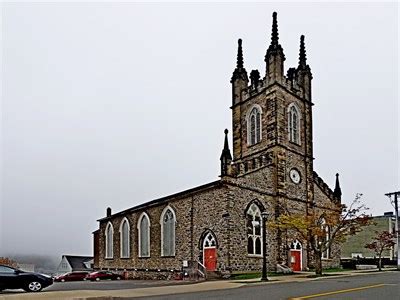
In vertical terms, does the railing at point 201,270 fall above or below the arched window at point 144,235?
below

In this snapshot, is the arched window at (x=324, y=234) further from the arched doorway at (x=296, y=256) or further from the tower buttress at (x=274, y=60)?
the tower buttress at (x=274, y=60)

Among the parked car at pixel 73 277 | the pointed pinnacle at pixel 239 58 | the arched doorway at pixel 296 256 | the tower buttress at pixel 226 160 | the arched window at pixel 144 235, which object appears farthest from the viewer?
the pointed pinnacle at pixel 239 58

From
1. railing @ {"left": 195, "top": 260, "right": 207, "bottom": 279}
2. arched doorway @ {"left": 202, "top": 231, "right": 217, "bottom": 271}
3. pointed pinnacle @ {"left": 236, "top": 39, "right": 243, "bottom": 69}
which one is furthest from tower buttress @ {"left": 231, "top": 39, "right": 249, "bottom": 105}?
railing @ {"left": 195, "top": 260, "right": 207, "bottom": 279}

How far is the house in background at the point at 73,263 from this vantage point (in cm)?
8565

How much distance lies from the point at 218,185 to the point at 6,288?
60.5 ft

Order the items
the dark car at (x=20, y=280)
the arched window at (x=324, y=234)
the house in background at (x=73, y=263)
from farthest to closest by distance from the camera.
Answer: the house in background at (x=73, y=263)
the arched window at (x=324, y=234)
the dark car at (x=20, y=280)

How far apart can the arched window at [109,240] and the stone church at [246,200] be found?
0.35 ft

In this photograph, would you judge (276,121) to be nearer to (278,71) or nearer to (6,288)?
(278,71)

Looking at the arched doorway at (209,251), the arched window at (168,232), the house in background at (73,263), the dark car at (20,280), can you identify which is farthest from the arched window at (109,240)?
the house in background at (73,263)

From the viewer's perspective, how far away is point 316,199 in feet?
153

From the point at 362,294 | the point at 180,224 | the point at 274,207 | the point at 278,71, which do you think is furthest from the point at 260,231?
the point at 362,294

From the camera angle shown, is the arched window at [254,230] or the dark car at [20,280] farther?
the arched window at [254,230]

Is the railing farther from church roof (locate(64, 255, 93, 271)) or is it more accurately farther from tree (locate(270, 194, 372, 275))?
church roof (locate(64, 255, 93, 271))

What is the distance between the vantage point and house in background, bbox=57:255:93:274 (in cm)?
8565
